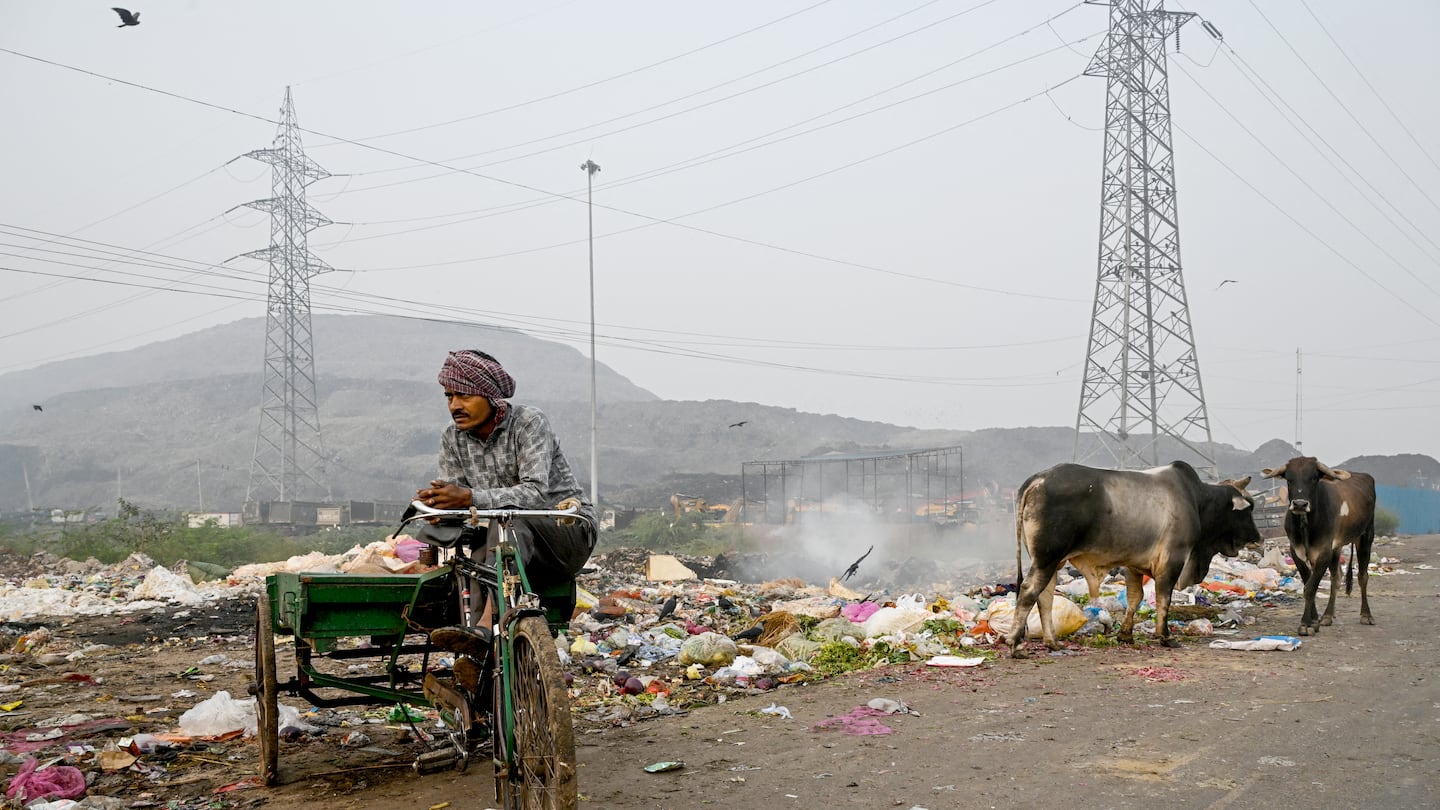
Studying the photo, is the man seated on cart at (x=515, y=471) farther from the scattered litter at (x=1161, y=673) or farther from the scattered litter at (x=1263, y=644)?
the scattered litter at (x=1263, y=644)

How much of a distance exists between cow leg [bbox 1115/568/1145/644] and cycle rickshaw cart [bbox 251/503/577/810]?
7040 mm

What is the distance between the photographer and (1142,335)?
29.2 meters

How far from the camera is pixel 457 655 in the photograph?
Result: 483cm

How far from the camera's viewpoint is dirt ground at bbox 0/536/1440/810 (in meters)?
4.95

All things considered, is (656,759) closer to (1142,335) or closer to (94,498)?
(1142,335)

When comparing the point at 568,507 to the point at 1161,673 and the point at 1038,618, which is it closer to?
the point at 1161,673

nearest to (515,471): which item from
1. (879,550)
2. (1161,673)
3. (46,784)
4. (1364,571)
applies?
(46,784)

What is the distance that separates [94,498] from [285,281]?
4430cm

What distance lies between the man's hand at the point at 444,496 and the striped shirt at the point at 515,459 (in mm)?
471

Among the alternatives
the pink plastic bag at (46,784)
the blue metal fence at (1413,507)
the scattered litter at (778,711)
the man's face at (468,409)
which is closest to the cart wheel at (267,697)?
the pink plastic bag at (46,784)

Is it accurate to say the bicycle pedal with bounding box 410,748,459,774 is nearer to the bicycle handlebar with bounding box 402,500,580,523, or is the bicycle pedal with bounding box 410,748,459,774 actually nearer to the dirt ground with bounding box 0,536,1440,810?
the dirt ground with bounding box 0,536,1440,810

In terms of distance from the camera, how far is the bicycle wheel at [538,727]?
3.41 metres

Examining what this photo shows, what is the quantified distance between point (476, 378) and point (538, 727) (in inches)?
69.2

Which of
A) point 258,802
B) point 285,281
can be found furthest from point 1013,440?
point 258,802
